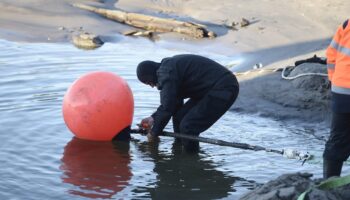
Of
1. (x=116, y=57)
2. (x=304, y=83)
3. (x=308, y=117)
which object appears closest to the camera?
(x=308, y=117)

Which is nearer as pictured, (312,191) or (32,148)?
(312,191)

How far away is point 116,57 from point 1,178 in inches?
262

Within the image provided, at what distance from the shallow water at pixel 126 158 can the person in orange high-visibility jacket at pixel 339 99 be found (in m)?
0.98

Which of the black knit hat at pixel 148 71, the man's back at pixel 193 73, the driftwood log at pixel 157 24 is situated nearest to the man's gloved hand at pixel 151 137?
the man's back at pixel 193 73

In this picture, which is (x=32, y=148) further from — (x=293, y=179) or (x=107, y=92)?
(x=293, y=179)

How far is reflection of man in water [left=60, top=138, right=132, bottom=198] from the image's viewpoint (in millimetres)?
6965

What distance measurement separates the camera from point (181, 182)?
7.21 m

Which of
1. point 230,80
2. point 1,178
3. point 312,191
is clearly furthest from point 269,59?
point 312,191

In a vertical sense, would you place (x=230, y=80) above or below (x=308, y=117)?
above

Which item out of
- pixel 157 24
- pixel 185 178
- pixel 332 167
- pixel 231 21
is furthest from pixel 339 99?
pixel 231 21

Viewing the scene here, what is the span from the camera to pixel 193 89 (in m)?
7.94

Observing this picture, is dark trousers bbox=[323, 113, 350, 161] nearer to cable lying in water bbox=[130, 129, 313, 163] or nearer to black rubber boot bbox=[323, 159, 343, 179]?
black rubber boot bbox=[323, 159, 343, 179]

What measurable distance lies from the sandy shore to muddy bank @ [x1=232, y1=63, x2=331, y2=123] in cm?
6

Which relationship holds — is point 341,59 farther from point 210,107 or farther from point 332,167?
point 210,107
